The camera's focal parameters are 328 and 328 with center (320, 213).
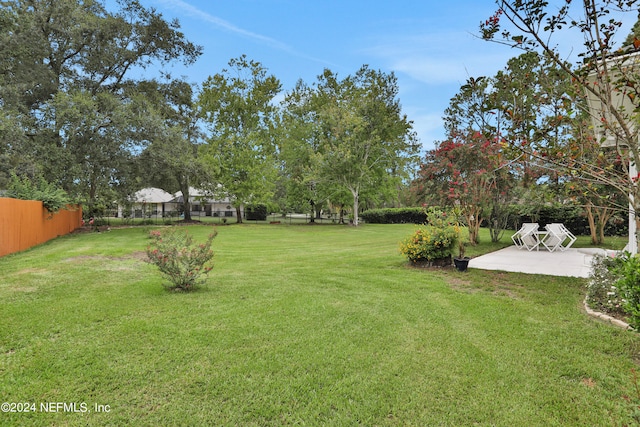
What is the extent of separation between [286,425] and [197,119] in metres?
25.5

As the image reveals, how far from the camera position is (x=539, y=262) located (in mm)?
7953

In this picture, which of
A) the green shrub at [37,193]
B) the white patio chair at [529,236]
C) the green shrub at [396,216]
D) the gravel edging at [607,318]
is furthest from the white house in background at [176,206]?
the gravel edging at [607,318]

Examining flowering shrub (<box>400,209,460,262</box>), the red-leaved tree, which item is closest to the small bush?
flowering shrub (<box>400,209,460,262</box>)

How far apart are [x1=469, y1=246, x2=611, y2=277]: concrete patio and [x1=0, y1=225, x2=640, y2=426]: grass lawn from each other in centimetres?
151

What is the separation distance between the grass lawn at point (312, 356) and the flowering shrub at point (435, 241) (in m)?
1.72

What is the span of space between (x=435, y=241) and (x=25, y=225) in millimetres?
12313

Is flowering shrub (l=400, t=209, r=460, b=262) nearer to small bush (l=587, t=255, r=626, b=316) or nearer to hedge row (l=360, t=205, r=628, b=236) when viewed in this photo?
small bush (l=587, t=255, r=626, b=316)

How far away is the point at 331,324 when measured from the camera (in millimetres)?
3812

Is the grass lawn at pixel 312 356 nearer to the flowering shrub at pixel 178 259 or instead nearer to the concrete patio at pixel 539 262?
the flowering shrub at pixel 178 259

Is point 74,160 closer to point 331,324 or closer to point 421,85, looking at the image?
point 421,85

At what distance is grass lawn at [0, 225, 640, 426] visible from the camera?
89.3 inches

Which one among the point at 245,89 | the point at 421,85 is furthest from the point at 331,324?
the point at 245,89

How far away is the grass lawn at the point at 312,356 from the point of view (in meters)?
2.27

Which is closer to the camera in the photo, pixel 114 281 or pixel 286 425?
pixel 286 425
